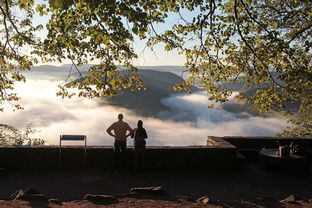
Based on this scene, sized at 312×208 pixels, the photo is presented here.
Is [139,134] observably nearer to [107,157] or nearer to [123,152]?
[123,152]

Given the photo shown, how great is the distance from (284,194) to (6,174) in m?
7.51

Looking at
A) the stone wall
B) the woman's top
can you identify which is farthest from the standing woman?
the stone wall

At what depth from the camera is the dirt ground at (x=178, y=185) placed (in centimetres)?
636

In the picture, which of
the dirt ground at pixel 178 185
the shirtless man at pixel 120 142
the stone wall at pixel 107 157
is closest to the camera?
the dirt ground at pixel 178 185

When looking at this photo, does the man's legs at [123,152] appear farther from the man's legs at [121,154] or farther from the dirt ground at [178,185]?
the dirt ground at [178,185]

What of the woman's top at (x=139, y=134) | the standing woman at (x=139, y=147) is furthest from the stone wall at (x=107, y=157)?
the woman's top at (x=139, y=134)

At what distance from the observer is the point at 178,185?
8.26 m

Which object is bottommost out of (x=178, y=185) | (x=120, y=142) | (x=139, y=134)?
(x=178, y=185)

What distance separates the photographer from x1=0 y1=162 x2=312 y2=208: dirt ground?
636 cm

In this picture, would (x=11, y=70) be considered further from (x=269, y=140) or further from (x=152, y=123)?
(x=152, y=123)

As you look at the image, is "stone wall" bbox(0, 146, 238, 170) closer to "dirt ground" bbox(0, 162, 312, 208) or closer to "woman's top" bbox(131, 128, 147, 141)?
"dirt ground" bbox(0, 162, 312, 208)

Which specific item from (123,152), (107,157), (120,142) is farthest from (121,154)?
(107,157)

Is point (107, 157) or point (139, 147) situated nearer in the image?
point (139, 147)

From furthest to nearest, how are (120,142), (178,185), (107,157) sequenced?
(107,157) → (120,142) → (178,185)
